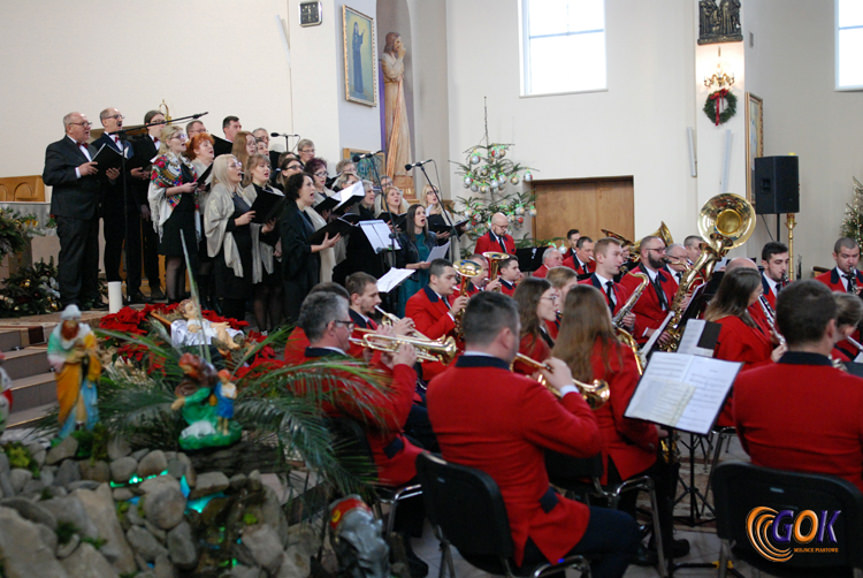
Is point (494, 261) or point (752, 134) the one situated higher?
point (752, 134)

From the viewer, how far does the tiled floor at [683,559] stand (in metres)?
3.65

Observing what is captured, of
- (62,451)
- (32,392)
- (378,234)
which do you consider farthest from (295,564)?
(378,234)

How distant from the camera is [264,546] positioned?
8.97 feet

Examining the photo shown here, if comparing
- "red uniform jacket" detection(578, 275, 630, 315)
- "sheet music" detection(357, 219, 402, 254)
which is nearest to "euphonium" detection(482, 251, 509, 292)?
"sheet music" detection(357, 219, 402, 254)

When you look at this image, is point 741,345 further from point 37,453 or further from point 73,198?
point 73,198

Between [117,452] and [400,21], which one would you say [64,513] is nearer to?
[117,452]

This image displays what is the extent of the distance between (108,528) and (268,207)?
13.9 feet

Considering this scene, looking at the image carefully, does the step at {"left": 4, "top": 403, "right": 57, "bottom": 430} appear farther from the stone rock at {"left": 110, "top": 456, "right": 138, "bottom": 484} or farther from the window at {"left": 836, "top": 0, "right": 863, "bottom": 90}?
the window at {"left": 836, "top": 0, "right": 863, "bottom": 90}

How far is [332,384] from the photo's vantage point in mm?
3137

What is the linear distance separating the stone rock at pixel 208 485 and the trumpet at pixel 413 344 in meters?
0.92

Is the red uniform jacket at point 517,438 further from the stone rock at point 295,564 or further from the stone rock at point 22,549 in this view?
the stone rock at point 22,549

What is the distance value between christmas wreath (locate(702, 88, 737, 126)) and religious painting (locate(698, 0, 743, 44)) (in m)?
0.79

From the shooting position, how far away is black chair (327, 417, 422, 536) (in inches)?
117

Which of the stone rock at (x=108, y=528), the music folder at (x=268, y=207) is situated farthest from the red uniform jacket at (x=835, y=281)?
the stone rock at (x=108, y=528)
